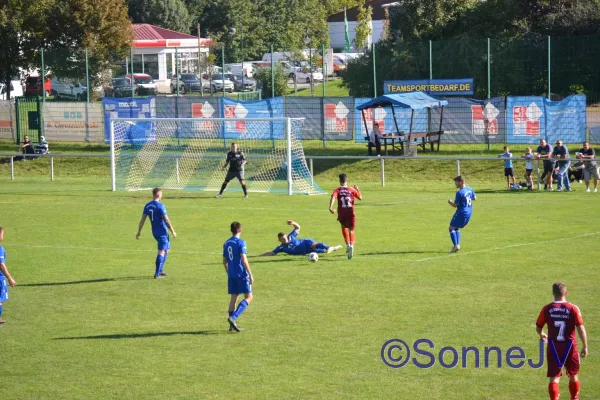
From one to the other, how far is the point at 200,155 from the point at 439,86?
12144 mm

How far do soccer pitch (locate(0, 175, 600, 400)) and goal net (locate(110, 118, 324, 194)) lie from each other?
7.45 meters

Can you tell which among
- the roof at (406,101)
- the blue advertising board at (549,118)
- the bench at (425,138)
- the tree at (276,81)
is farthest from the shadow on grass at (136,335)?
the tree at (276,81)

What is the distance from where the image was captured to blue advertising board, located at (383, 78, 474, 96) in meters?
45.2

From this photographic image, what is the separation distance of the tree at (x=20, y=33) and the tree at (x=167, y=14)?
35914 millimetres

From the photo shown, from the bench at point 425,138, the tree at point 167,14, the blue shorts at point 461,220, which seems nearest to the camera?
the blue shorts at point 461,220

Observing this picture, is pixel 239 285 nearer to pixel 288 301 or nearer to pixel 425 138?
pixel 288 301

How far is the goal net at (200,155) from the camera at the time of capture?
38500 mm

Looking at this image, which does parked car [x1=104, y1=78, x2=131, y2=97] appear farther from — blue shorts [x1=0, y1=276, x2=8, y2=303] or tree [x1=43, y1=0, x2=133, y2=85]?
blue shorts [x1=0, y1=276, x2=8, y2=303]

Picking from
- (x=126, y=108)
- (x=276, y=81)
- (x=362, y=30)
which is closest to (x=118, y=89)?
(x=126, y=108)

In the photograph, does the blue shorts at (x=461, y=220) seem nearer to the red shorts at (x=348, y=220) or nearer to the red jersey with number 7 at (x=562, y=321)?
the red shorts at (x=348, y=220)

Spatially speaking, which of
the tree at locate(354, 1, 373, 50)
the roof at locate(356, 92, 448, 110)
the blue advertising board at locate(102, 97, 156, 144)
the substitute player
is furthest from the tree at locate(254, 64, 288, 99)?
the tree at locate(354, 1, 373, 50)

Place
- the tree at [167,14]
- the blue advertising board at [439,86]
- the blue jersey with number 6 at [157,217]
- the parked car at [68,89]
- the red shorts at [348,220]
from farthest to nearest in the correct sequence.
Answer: the tree at [167,14]
the parked car at [68,89]
the blue advertising board at [439,86]
the red shorts at [348,220]
the blue jersey with number 6 at [157,217]

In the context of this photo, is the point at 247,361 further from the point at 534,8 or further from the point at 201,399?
the point at 534,8

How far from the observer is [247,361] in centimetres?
1383
